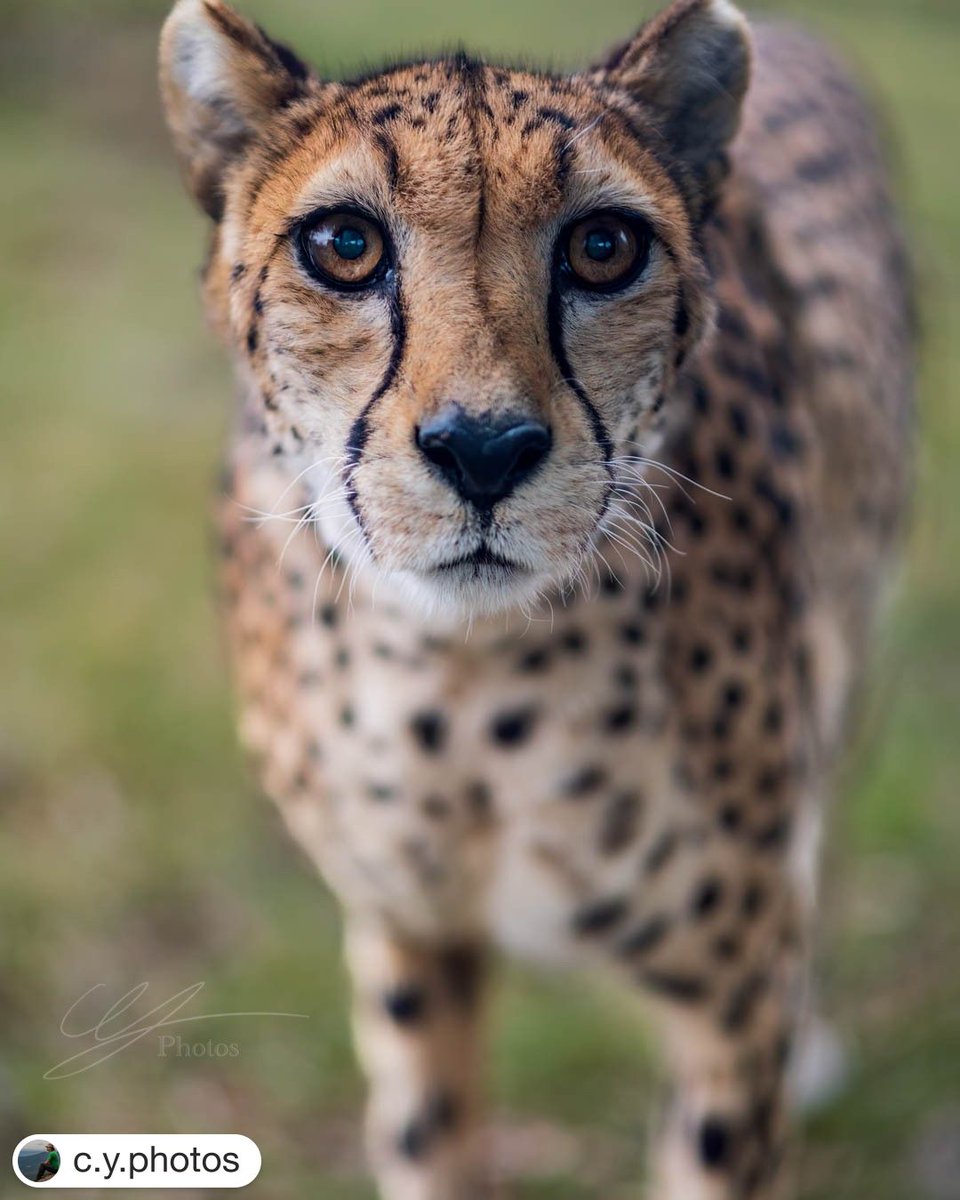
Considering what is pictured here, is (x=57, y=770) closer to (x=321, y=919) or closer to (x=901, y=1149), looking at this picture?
(x=321, y=919)

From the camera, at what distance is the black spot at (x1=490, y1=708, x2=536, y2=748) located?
167 cm

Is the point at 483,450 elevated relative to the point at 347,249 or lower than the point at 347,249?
lower

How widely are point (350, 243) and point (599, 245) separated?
0.66ft

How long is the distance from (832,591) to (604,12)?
4024 mm

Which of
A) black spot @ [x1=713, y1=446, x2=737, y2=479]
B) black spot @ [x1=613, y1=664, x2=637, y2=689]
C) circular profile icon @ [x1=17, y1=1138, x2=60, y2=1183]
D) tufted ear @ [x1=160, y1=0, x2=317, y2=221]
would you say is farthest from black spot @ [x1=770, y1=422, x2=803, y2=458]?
circular profile icon @ [x1=17, y1=1138, x2=60, y2=1183]

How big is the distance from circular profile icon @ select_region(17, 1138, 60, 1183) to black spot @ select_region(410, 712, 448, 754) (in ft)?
2.30

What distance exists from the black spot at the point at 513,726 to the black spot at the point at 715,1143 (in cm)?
56

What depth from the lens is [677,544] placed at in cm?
170

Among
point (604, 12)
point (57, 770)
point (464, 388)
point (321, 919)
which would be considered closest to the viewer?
point (464, 388)

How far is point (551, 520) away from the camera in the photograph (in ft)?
4.33

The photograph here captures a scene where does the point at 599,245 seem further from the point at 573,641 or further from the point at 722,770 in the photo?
the point at 722,770

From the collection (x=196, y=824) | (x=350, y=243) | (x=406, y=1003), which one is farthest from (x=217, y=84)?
(x=196, y=824)

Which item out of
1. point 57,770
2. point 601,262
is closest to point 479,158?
point 601,262

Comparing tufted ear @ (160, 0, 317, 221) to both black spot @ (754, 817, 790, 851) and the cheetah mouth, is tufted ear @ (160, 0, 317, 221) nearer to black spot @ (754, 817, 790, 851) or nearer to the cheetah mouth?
the cheetah mouth
